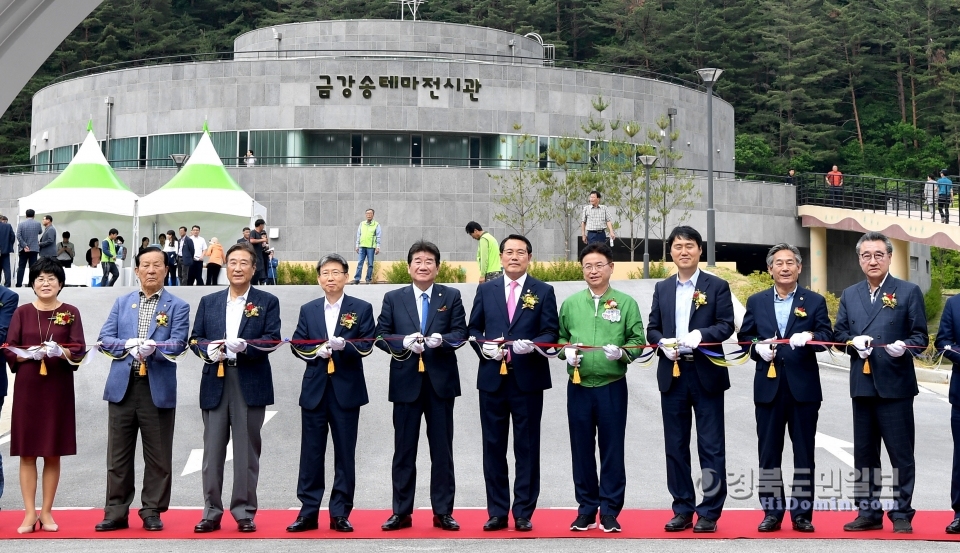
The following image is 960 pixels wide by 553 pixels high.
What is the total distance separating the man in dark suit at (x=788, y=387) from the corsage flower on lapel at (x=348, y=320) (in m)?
2.99

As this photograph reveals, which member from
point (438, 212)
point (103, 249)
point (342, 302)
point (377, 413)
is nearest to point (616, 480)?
point (342, 302)

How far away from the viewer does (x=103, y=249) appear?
27.0 m

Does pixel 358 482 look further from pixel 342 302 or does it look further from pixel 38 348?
pixel 38 348

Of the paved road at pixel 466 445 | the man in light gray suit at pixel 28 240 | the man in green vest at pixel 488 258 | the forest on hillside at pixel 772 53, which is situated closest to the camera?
the paved road at pixel 466 445

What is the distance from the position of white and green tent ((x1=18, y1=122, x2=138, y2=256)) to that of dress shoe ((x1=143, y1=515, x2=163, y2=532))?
842 inches

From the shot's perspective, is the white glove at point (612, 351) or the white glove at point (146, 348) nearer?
the white glove at point (612, 351)

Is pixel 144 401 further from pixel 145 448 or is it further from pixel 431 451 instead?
pixel 431 451

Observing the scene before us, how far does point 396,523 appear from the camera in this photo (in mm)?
8352

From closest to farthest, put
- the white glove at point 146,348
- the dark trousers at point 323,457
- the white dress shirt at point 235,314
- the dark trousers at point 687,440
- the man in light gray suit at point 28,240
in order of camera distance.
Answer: the dark trousers at point 687,440
the dark trousers at point 323,457
the white glove at point 146,348
the white dress shirt at point 235,314
the man in light gray suit at point 28,240

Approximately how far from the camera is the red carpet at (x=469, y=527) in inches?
317

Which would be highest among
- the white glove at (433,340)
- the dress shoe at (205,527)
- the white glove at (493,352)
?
the white glove at (433,340)

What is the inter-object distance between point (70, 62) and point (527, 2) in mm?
27899

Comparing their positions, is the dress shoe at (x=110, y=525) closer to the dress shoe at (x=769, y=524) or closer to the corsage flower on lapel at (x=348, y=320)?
the corsage flower on lapel at (x=348, y=320)

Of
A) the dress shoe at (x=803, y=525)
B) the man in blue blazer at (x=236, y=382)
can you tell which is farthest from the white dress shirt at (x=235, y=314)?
the dress shoe at (x=803, y=525)
